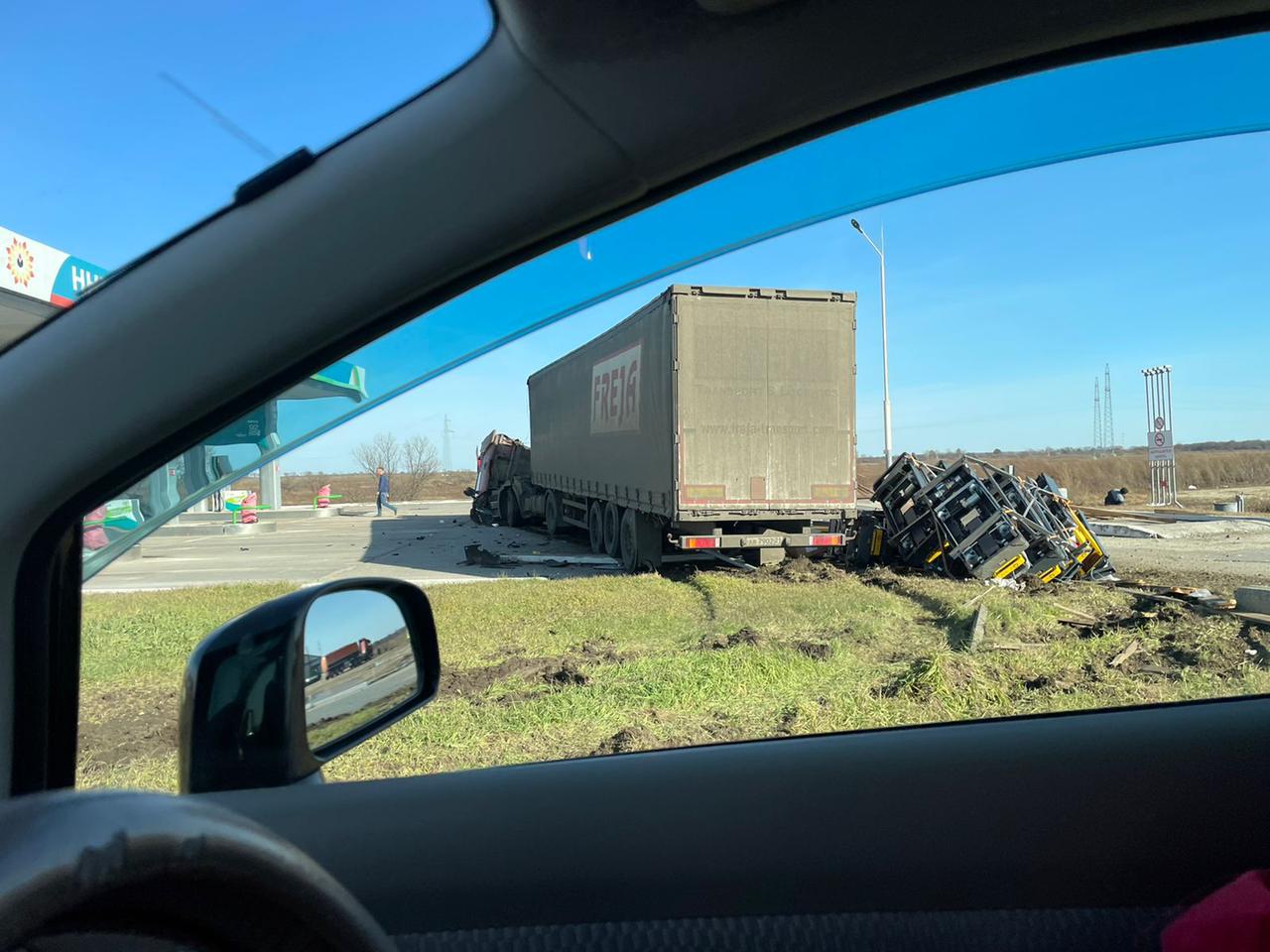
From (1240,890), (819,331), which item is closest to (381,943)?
(1240,890)

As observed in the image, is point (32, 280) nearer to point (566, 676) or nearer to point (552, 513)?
point (566, 676)

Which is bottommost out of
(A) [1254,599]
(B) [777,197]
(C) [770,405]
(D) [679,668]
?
(D) [679,668]

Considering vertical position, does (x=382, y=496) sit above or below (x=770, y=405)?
below

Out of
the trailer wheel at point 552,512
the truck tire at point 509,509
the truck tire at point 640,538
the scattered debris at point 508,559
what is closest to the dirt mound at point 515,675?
the scattered debris at point 508,559

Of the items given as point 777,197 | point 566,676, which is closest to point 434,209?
point 777,197

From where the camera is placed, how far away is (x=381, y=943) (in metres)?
0.85

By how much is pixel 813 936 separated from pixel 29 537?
59.9 inches

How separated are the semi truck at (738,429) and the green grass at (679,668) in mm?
6576

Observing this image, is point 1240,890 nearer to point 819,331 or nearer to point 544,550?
point 544,550

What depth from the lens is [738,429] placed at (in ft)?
39.8

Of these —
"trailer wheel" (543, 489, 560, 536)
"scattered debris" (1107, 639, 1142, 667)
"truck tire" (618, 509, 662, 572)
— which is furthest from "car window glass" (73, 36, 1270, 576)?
"trailer wheel" (543, 489, 560, 536)

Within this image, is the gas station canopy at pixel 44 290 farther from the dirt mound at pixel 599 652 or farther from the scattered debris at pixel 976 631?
the scattered debris at pixel 976 631

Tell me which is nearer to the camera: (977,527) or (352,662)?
(352,662)

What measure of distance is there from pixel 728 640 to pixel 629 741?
1.62m
